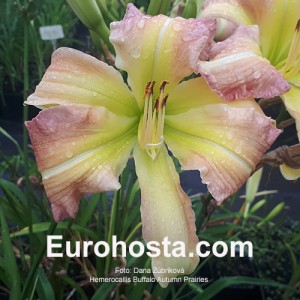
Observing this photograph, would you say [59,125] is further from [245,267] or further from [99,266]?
[245,267]

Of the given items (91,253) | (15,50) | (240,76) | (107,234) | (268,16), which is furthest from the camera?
(15,50)

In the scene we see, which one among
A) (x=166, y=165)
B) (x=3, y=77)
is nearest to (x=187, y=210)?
(x=166, y=165)

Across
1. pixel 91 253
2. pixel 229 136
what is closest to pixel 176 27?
pixel 229 136

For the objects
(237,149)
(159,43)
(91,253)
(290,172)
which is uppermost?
(159,43)

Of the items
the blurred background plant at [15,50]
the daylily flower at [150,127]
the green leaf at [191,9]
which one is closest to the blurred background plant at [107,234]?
the green leaf at [191,9]

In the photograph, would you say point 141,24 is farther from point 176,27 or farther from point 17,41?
point 17,41
